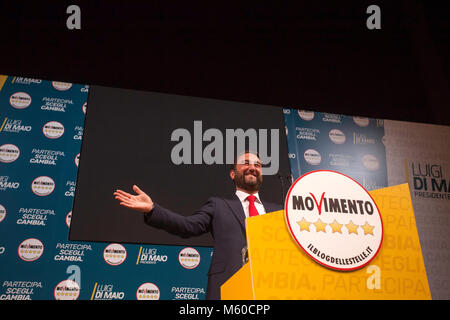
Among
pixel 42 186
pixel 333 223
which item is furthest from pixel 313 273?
pixel 42 186

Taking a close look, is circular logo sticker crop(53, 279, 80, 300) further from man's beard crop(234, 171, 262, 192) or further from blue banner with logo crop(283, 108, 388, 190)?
blue banner with logo crop(283, 108, 388, 190)

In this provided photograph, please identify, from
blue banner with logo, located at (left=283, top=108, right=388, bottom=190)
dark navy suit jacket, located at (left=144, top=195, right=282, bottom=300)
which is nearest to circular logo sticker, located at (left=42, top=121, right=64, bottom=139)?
dark navy suit jacket, located at (left=144, top=195, right=282, bottom=300)

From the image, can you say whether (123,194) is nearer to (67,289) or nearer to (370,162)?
(67,289)

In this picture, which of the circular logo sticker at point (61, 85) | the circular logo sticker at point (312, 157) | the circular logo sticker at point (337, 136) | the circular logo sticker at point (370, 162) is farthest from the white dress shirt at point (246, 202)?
the circular logo sticker at point (61, 85)

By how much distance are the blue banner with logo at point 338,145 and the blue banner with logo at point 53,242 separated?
1.07 metres

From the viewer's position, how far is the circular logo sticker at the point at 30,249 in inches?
87.2

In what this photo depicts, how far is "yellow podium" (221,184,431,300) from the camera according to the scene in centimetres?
66

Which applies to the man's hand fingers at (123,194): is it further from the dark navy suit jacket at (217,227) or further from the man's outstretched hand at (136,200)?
the dark navy suit jacket at (217,227)

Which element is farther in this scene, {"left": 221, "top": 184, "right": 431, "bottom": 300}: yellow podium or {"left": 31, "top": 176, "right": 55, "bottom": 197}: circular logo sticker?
{"left": 31, "top": 176, "right": 55, "bottom": 197}: circular logo sticker

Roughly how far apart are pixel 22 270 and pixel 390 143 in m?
2.77

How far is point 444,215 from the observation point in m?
2.90

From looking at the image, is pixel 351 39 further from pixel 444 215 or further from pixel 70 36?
pixel 70 36

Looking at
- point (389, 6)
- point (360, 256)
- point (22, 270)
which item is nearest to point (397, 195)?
point (360, 256)

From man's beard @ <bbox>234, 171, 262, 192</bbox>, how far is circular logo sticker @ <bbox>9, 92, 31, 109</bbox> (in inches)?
59.7
